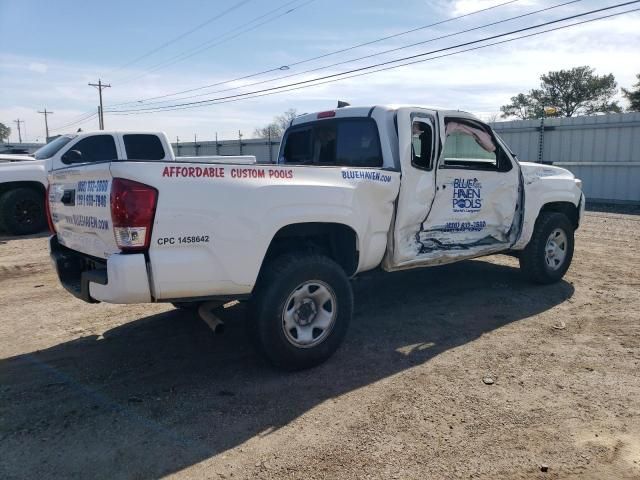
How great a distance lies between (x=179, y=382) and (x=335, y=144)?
2.79 metres

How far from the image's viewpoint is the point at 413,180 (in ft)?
15.5

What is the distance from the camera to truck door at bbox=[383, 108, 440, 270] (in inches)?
182

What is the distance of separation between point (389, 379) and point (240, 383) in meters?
1.10

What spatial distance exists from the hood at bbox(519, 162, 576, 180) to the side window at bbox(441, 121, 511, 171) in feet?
1.24

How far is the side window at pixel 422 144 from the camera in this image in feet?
15.9

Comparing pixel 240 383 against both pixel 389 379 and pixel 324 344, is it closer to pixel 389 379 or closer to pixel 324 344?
pixel 324 344

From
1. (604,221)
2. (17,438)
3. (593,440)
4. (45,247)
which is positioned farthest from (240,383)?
(604,221)

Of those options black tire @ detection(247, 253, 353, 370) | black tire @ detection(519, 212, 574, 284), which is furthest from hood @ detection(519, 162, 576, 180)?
black tire @ detection(247, 253, 353, 370)

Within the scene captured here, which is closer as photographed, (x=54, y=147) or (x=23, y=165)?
(x=23, y=165)

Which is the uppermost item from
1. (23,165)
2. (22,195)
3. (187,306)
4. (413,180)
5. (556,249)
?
(23,165)

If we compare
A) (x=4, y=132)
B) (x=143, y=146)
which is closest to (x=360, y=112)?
(x=143, y=146)

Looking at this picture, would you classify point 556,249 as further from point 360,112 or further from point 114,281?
point 114,281

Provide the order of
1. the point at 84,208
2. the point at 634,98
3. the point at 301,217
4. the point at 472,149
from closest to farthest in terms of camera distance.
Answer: the point at 84,208 < the point at 301,217 < the point at 472,149 < the point at 634,98

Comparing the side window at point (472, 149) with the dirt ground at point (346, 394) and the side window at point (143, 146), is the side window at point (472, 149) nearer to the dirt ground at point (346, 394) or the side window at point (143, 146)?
the dirt ground at point (346, 394)
